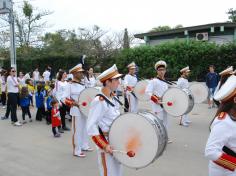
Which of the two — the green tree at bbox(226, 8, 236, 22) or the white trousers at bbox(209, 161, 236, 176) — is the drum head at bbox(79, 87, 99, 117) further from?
the green tree at bbox(226, 8, 236, 22)

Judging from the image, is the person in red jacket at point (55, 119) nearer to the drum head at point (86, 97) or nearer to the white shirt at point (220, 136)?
the drum head at point (86, 97)

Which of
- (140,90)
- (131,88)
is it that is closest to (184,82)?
(140,90)

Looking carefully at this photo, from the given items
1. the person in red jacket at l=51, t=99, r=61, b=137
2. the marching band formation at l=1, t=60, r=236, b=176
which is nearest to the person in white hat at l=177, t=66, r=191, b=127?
the person in red jacket at l=51, t=99, r=61, b=137

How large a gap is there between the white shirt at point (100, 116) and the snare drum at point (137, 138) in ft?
0.69

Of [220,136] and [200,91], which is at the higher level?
[220,136]

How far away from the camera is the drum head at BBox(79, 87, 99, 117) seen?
7.52 metres

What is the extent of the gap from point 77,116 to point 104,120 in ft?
11.2

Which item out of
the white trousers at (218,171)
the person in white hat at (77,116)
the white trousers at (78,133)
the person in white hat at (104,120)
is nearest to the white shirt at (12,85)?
the person in white hat at (77,116)

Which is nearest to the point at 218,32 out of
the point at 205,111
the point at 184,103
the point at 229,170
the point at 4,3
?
the point at 205,111

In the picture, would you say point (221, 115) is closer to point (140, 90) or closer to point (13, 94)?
point (140, 90)

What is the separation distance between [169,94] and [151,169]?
216 cm

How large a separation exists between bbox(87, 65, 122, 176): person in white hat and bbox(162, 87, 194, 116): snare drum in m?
4.02

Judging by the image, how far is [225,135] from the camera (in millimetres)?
3115

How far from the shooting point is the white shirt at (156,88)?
8340 mm
